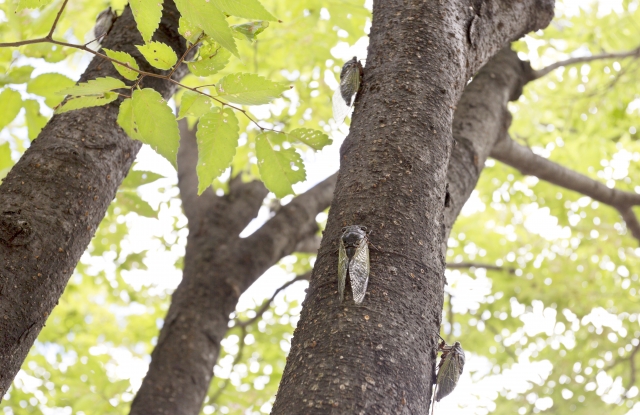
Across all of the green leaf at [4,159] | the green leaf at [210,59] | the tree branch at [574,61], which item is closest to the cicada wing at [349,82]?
the green leaf at [210,59]

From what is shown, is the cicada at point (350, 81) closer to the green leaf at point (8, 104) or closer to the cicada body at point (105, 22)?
the cicada body at point (105, 22)

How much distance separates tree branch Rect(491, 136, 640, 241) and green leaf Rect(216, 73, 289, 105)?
1384 mm

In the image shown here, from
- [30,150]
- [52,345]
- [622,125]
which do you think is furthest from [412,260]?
[52,345]

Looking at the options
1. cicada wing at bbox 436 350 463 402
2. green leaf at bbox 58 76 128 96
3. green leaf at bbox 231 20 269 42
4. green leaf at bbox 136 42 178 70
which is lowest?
cicada wing at bbox 436 350 463 402

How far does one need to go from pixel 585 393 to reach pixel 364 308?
3577 mm

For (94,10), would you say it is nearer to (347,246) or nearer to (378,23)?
(378,23)

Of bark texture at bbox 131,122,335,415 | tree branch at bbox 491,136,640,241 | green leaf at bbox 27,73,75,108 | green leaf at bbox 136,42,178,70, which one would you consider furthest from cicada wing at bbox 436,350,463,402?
bark texture at bbox 131,122,335,415

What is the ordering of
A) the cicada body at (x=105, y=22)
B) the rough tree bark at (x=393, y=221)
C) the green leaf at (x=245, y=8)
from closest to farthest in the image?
→ the rough tree bark at (x=393, y=221) → the green leaf at (x=245, y=8) → the cicada body at (x=105, y=22)

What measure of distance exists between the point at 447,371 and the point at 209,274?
6.33ft

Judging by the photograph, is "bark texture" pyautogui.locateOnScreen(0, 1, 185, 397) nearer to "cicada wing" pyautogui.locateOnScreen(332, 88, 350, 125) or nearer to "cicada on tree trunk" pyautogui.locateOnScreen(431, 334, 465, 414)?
"cicada wing" pyautogui.locateOnScreen(332, 88, 350, 125)

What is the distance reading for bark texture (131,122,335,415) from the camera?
7.52ft

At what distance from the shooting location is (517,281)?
3.79 m

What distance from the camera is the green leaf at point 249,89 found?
105 centimetres

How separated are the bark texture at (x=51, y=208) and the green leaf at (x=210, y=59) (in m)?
0.35
